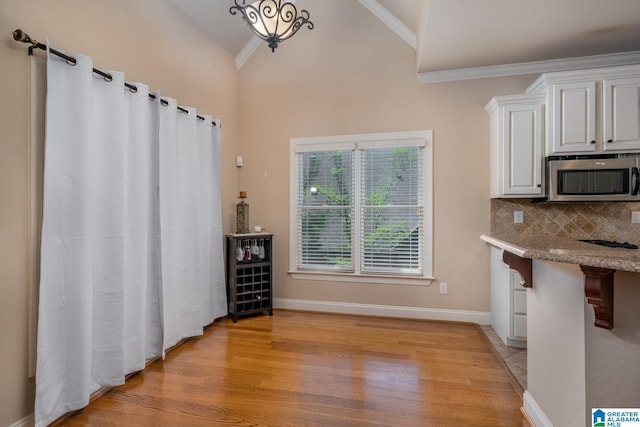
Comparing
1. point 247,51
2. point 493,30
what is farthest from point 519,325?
point 247,51

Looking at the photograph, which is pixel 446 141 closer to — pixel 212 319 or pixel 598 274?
pixel 598 274

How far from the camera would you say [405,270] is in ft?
12.1

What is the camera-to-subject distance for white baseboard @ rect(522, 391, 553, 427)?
5.71 ft

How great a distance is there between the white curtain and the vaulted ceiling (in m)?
1.35

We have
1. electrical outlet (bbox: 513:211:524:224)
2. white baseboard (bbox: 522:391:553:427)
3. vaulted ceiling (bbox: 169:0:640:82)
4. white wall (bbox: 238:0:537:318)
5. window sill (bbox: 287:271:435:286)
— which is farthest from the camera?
window sill (bbox: 287:271:435:286)

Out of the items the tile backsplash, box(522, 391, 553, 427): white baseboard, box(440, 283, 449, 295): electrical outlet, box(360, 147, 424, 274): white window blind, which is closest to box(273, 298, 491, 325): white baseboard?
box(440, 283, 449, 295): electrical outlet

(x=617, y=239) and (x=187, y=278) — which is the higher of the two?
(x=617, y=239)

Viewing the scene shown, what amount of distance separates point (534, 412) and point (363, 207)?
2.41 m

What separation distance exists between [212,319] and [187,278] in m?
0.66

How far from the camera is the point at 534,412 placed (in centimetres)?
185

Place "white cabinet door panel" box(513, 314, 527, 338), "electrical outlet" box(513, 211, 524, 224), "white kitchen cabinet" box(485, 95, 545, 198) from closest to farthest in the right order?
"white cabinet door panel" box(513, 314, 527, 338) < "white kitchen cabinet" box(485, 95, 545, 198) < "electrical outlet" box(513, 211, 524, 224)

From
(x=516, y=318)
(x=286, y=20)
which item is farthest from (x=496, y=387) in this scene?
(x=286, y=20)

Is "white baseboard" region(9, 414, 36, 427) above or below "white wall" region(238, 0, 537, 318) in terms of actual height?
below

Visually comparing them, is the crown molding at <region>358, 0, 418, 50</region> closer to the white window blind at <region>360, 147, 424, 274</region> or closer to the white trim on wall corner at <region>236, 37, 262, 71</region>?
the white window blind at <region>360, 147, 424, 274</region>
